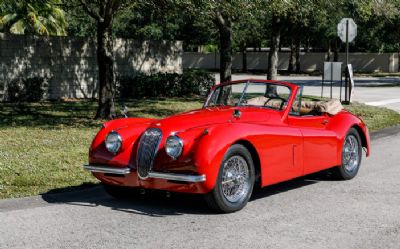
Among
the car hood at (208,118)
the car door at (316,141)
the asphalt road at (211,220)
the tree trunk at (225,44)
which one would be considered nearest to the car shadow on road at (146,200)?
the asphalt road at (211,220)

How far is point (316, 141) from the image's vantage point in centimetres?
813

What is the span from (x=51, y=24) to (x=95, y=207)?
28.2m

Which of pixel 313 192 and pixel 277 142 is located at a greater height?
pixel 277 142

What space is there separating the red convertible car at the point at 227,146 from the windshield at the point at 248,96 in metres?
0.01

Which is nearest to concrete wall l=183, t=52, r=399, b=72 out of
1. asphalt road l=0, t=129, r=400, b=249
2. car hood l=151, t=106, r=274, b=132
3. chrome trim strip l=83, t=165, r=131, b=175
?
asphalt road l=0, t=129, r=400, b=249

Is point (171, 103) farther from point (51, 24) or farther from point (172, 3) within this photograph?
point (51, 24)

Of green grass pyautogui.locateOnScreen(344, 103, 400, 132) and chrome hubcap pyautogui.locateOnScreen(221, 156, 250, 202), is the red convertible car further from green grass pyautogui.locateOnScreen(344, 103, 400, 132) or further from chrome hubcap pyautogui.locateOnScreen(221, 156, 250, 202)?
green grass pyautogui.locateOnScreen(344, 103, 400, 132)

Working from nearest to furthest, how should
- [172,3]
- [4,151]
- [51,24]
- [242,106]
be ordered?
[242,106], [4,151], [172,3], [51,24]

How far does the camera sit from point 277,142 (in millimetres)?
7473

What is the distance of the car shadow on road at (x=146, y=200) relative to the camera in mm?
7129

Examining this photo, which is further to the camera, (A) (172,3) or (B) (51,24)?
(B) (51,24)

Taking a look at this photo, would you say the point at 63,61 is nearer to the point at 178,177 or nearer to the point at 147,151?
the point at 147,151

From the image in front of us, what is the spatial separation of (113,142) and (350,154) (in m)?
3.64

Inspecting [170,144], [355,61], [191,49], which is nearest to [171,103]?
[170,144]
